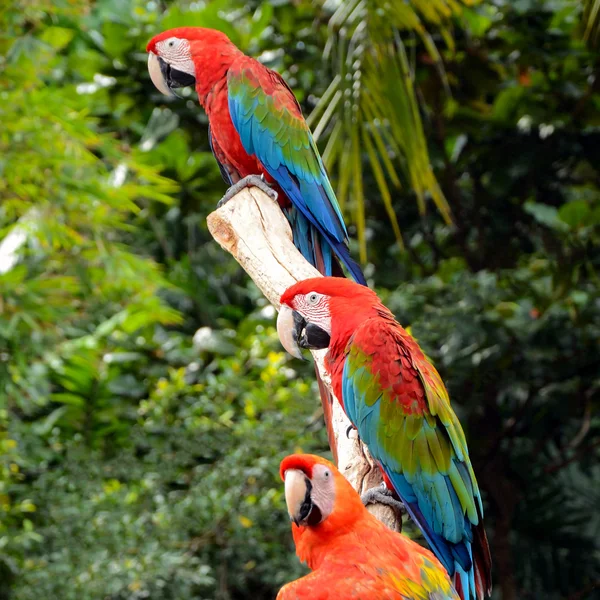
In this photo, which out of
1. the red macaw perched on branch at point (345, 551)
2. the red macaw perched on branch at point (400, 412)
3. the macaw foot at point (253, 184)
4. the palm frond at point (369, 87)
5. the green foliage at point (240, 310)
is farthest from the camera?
the green foliage at point (240, 310)

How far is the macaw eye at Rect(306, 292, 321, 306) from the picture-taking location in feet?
4.17

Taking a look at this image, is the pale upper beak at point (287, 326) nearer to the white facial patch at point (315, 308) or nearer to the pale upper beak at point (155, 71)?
the white facial patch at point (315, 308)

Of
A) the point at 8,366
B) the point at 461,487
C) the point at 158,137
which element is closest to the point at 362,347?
the point at 461,487

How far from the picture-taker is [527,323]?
99.8 inches

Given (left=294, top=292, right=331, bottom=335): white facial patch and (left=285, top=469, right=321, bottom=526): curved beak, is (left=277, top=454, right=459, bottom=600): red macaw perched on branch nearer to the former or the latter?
(left=285, top=469, right=321, bottom=526): curved beak

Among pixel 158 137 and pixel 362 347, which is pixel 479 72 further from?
pixel 362 347

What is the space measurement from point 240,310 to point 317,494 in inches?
88.4

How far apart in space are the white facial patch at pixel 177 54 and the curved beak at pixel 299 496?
3.17 feet

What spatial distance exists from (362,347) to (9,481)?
67.3 inches

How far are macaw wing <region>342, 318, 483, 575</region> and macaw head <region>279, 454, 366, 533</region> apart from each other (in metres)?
0.27

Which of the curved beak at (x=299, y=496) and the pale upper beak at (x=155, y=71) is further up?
the pale upper beak at (x=155, y=71)

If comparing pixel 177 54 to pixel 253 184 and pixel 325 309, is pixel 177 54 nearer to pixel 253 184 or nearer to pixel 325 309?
pixel 253 184

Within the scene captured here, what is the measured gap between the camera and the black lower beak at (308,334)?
1304mm

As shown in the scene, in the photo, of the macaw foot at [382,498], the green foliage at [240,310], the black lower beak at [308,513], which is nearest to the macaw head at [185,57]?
the green foliage at [240,310]
